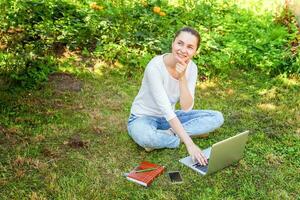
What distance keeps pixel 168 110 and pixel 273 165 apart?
123 cm

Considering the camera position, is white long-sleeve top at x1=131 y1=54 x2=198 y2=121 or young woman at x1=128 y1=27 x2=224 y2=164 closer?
young woman at x1=128 y1=27 x2=224 y2=164

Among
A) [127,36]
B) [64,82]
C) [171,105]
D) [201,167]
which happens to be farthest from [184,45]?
[127,36]

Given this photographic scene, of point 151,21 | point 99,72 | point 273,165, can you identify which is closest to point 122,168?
point 273,165

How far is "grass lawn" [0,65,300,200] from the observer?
396 cm

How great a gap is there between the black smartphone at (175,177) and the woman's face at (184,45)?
42.3 inches

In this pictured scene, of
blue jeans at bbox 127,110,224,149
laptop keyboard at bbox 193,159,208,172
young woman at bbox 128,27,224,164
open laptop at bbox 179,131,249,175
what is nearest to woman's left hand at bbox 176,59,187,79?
young woman at bbox 128,27,224,164

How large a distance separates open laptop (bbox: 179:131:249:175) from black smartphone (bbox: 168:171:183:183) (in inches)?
7.6

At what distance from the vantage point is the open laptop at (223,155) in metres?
3.99

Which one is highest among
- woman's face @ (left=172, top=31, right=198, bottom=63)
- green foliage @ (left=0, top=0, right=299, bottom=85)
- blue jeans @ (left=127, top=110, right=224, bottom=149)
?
woman's face @ (left=172, top=31, right=198, bottom=63)

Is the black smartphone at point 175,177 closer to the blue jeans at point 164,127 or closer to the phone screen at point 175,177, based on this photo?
the phone screen at point 175,177

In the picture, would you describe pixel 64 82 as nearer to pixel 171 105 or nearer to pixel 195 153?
pixel 171 105

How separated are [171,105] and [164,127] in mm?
256

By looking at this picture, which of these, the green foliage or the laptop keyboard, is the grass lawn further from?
the green foliage

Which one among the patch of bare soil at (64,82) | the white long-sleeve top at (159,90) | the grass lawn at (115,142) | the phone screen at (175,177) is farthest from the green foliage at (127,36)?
the phone screen at (175,177)
